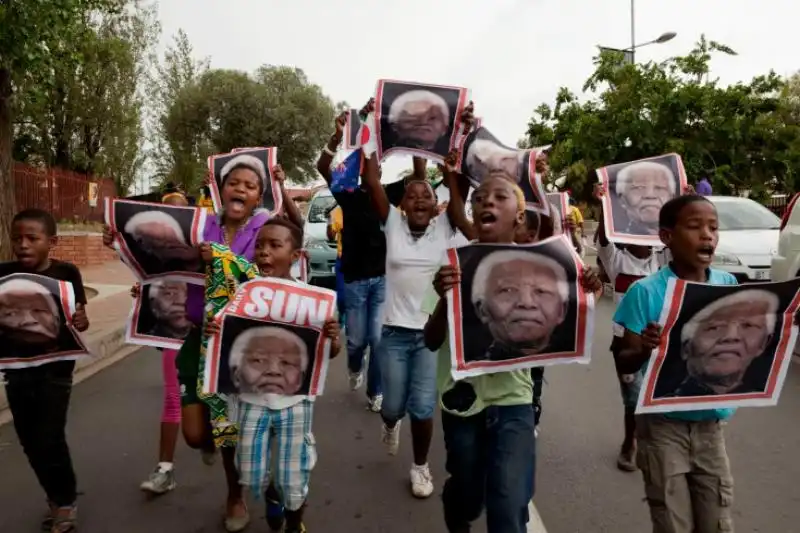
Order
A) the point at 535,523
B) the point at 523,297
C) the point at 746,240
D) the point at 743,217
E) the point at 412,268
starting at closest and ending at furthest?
the point at 523,297 < the point at 535,523 < the point at 412,268 < the point at 746,240 < the point at 743,217

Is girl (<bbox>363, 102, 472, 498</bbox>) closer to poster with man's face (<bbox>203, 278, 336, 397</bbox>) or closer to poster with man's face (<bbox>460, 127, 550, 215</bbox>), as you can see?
poster with man's face (<bbox>460, 127, 550, 215</bbox>)

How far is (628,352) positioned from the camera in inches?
104

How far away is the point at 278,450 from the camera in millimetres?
3121

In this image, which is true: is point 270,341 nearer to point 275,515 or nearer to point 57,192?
point 275,515

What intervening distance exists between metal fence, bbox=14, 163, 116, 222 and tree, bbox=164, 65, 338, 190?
39.7 ft

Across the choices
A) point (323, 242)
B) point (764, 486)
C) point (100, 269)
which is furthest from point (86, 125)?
point (764, 486)

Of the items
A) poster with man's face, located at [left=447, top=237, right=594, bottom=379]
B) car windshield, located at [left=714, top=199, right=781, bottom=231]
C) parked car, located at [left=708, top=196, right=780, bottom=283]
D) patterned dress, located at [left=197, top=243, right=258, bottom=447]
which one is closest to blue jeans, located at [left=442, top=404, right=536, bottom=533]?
poster with man's face, located at [left=447, top=237, right=594, bottom=379]

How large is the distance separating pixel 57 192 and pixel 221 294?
1644 centimetres

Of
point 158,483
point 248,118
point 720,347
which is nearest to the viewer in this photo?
point 720,347

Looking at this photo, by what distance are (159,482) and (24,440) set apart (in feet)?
2.56

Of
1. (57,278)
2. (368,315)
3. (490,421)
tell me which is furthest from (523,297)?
(368,315)

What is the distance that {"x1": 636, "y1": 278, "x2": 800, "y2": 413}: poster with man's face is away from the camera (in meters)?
2.50

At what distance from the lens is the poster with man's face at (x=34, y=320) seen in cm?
329

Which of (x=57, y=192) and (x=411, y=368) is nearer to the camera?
(x=411, y=368)
